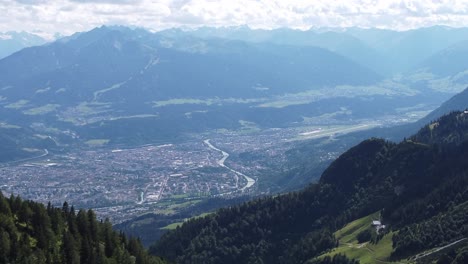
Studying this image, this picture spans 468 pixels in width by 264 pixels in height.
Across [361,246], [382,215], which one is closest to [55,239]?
[361,246]

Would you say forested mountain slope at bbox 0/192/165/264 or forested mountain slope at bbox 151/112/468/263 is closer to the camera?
forested mountain slope at bbox 0/192/165/264

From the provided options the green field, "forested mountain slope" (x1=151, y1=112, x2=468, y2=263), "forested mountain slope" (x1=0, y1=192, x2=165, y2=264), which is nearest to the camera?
"forested mountain slope" (x1=0, y1=192, x2=165, y2=264)

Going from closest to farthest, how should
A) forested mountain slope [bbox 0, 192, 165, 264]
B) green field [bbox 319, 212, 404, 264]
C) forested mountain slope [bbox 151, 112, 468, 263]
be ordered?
forested mountain slope [bbox 0, 192, 165, 264], green field [bbox 319, 212, 404, 264], forested mountain slope [bbox 151, 112, 468, 263]

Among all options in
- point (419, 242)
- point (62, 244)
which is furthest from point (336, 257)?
point (62, 244)

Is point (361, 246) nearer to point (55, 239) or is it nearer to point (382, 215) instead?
point (382, 215)

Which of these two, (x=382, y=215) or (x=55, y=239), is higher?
(x=55, y=239)

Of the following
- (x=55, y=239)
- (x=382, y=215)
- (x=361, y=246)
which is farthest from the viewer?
(x=382, y=215)

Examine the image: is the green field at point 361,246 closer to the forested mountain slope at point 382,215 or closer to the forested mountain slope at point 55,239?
the forested mountain slope at point 382,215

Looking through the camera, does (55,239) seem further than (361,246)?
No

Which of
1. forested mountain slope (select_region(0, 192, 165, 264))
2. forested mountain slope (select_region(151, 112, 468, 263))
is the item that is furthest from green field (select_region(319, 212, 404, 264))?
forested mountain slope (select_region(0, 192, 165, 264))

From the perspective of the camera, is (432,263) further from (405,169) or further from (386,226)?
(405,169)

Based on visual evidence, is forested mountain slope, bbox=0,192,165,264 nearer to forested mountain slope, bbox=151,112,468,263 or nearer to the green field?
the green field

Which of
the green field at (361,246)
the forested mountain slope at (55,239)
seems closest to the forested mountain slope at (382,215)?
the green field at (361,246)
